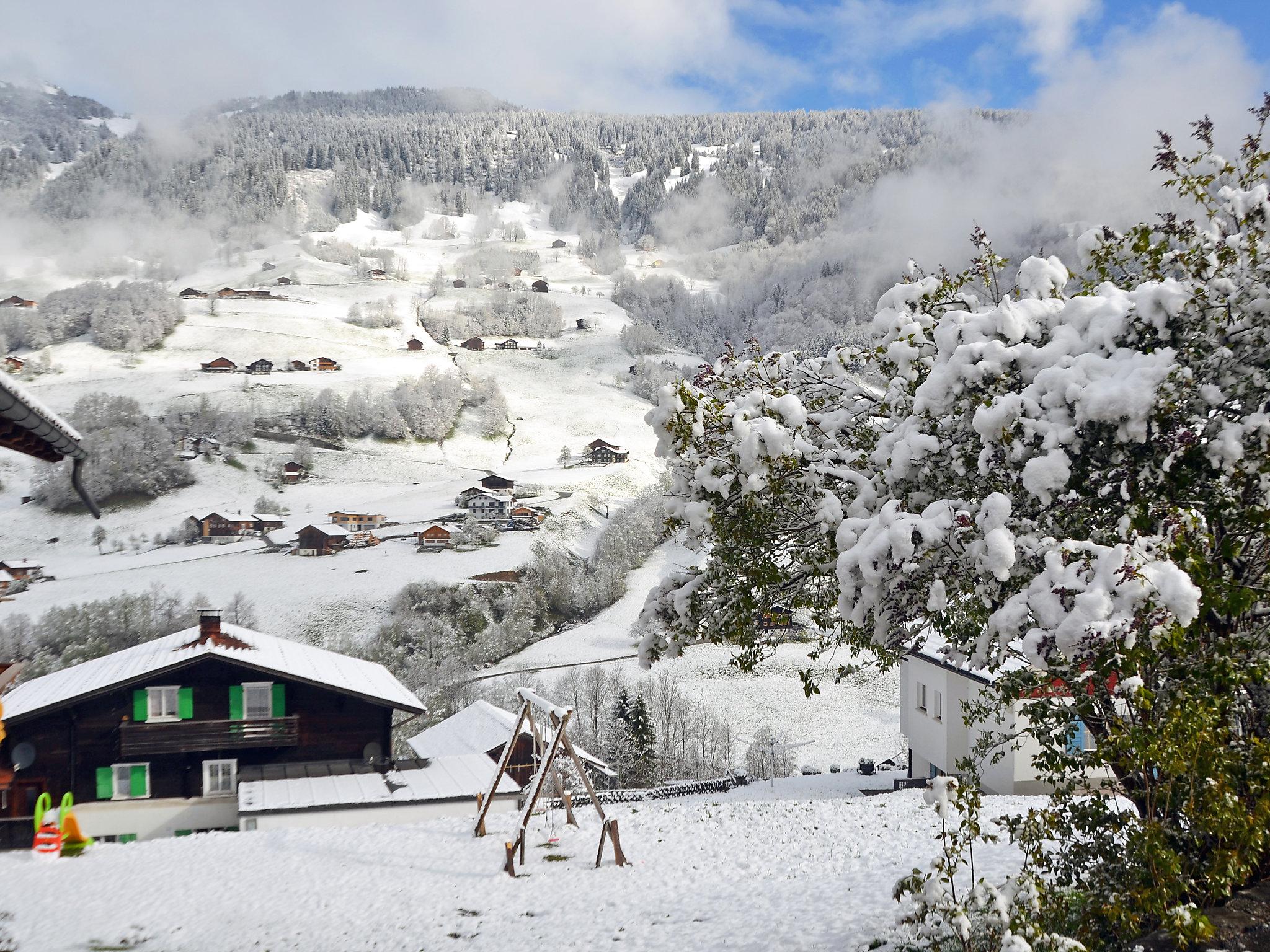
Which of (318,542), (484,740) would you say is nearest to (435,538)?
(318,542)

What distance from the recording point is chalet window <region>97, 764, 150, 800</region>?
78.2ft

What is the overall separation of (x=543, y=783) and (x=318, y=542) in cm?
6112

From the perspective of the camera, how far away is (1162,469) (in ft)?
18.2

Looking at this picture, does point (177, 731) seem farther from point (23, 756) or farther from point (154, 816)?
point (23, 756)

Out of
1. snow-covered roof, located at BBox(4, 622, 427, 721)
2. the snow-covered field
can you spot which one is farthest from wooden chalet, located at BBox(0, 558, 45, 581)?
the snow-covered field

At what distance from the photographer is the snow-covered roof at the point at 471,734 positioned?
32188mm

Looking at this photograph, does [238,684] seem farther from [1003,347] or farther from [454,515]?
[454,515]

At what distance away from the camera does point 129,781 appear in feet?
79.2

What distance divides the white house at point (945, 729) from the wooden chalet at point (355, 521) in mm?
Result: 57710

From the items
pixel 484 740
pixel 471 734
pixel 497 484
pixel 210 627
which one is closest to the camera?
pixel 210 627

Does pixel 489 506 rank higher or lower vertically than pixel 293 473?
Result: lower

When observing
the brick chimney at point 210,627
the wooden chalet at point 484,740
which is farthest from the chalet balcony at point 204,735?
the wooden chalet at point 484,740

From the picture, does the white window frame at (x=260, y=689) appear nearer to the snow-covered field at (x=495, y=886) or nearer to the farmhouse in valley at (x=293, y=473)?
the snow-covered field at (x=495, y=886)

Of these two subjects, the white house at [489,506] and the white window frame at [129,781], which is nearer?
the white window frame at [129,781]
